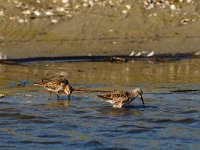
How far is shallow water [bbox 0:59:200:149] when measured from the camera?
38.6 feet

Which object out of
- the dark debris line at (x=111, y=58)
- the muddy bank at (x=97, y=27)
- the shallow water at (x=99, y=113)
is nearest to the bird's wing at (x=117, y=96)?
the shallow water at (x=99, y=113)

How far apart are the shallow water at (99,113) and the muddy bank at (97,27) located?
3743 mm

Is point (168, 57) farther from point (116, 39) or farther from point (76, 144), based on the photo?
point (76, 144)

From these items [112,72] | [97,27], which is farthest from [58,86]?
[97,27]

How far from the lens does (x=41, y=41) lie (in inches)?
991

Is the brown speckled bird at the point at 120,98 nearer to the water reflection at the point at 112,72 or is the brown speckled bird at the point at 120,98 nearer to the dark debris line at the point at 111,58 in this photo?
the water reflection at the point at 112,72

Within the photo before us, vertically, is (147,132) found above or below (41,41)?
below

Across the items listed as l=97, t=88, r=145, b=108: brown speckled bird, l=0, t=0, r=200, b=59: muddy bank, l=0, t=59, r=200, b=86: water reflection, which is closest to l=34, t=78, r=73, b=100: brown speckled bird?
l=97, t=88, r=145, b=108: brown speckled bird

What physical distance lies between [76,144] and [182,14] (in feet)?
57.5

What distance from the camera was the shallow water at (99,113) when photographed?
11.8 metres

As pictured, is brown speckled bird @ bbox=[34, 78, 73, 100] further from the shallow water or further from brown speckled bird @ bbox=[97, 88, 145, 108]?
brown speckled bird @ bbox=[97, 88, 145, 108]

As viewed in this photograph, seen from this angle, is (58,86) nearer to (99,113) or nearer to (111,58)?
(99,113)

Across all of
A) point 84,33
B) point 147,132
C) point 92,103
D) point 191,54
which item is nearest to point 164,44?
point 191,54

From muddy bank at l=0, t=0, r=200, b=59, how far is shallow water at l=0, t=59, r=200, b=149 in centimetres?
374
